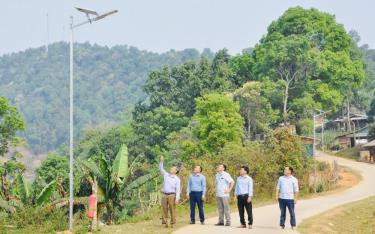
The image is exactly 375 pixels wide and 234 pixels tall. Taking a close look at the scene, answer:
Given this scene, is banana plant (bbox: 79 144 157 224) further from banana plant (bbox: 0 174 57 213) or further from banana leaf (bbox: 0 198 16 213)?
banana leaf (bbox: 0 198 16 213)

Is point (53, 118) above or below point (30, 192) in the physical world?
above

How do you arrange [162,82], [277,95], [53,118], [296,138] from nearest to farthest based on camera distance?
[296,138] → [277,95] → [162,82] → [53,118]

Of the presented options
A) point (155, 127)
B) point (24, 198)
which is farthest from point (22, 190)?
point (155, 127)

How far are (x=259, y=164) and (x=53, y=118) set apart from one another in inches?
5236

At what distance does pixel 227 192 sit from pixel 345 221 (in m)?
6.56

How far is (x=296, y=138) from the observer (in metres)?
36.3

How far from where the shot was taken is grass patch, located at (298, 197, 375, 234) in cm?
1967

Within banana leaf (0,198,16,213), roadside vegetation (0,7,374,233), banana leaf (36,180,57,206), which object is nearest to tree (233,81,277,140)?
roadside vegetation (0,7,374,233)

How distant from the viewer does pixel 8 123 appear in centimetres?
A: 4069

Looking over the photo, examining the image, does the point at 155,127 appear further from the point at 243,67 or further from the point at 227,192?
the point at 227,192

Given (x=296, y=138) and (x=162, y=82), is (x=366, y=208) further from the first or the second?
(x=162, y=82)

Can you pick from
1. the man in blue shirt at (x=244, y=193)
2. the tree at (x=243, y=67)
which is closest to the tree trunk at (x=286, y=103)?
the tree at (x=243, y=67)

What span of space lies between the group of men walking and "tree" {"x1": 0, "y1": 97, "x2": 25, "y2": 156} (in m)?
24.0

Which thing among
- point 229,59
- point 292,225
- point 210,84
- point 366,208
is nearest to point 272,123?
point 210,84
